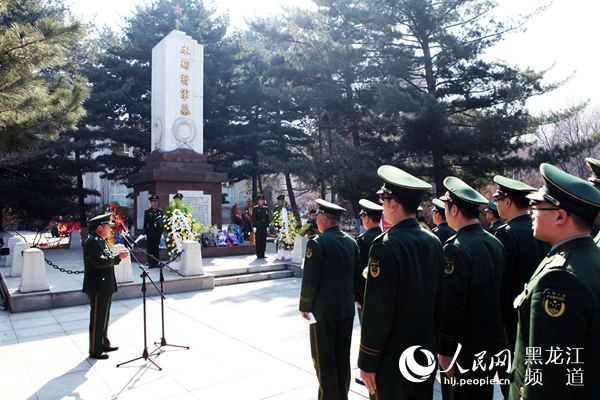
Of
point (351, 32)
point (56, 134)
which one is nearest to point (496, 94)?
point (351, 32)

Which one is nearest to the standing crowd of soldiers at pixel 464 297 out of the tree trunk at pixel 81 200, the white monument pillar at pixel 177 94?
the white monument pillar at pixel 177 94

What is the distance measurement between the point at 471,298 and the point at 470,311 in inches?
4.2

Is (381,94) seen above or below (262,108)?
below

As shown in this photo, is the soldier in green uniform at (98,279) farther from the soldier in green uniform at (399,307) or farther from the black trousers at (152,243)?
the black trousers at (152,243)

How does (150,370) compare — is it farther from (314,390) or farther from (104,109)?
(104,109)

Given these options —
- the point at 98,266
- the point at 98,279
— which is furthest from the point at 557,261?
the point at 98,279

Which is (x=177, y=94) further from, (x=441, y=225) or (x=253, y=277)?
(x=441, y=225)

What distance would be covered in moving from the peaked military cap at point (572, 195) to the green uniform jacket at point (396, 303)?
0.85 m

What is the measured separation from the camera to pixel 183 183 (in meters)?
14.4

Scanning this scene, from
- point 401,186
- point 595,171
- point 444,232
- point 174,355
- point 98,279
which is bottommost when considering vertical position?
point 174,355

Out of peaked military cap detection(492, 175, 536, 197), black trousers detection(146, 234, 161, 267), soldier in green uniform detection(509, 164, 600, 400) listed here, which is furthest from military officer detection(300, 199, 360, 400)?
black trousers detection(146, 234, 161, 267)

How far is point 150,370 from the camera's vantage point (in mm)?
4863

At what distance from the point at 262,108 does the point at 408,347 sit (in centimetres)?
2341

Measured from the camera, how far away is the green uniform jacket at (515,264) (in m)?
3.73
